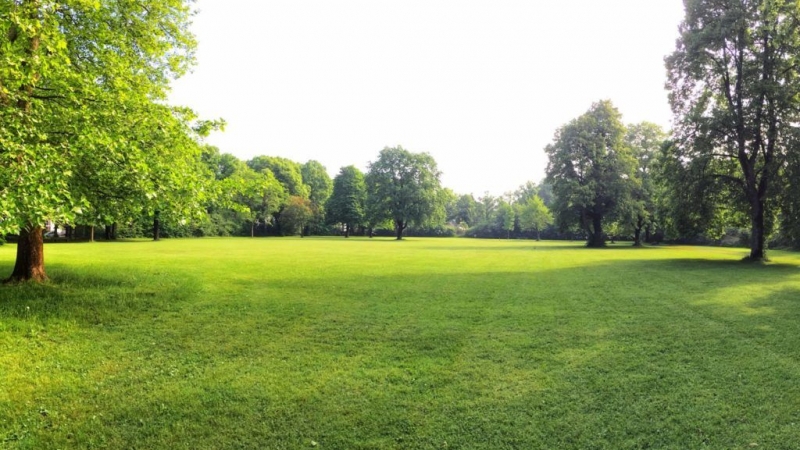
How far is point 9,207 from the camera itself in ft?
20.5

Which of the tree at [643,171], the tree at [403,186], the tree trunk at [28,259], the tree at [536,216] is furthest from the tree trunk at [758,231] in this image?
the tree at [536,216]

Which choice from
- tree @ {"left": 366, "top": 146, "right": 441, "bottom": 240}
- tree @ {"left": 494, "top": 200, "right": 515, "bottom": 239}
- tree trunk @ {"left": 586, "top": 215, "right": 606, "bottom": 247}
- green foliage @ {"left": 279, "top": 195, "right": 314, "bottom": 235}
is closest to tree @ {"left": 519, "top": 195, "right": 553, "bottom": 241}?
tree @ {"left": 494, "top": 200, "right": 515, "bottom": 239}

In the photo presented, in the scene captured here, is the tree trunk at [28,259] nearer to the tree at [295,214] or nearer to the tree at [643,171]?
the tree at [643,171]

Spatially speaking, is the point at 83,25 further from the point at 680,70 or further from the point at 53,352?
the point at 680,70

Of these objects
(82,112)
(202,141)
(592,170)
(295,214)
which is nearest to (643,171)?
(592,170)

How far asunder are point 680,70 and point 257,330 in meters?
29.7

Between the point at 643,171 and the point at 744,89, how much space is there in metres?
30.7

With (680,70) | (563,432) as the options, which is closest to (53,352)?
(563,432)

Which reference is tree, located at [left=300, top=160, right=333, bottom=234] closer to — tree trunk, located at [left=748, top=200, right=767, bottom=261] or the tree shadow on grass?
tree trunk, located at [left=748, top=200, right=767, bottom=261]

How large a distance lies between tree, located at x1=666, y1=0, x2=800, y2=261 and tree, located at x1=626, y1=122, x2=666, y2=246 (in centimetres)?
2101

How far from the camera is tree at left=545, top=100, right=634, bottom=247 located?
48.0 meters

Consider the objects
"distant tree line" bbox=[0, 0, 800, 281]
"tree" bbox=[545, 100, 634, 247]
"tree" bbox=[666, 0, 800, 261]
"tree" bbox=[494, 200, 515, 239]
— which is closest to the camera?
"distant tree line" bbox=[0, 0, 800, 281]

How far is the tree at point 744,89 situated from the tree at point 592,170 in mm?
20101

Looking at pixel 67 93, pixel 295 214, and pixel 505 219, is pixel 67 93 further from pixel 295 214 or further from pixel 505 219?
pixel 505 219
